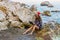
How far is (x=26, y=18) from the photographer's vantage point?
12359 mm

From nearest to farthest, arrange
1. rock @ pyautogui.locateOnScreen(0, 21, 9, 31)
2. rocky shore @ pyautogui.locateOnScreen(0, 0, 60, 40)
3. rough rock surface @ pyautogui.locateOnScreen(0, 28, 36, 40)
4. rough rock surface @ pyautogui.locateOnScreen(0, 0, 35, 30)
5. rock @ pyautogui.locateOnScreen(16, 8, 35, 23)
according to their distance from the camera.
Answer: rough rock surface @ pyautogui.locateOnScreen(0, 28, 36, 40) < rocky shore @ pyautogui.locateOnScreen(0, 0, 60, 40) < rock @ pyautogui.locateOnScreen(0, 21, 9, 31) < rough rock surface @ pyautogui.locateOnScreen(0, 0, 35, 30) < rock @ pyautogui.locateOnScreen(16, 8, 35, 23)

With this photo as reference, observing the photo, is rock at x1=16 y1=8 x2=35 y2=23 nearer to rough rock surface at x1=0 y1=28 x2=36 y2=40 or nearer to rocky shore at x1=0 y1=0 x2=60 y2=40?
rocky shore at x1=0 y1=0 x2=60 y2=40

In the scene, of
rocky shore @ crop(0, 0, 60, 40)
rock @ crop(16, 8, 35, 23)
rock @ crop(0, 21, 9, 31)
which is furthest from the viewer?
rock @ crop(16, 8, 35, 23)

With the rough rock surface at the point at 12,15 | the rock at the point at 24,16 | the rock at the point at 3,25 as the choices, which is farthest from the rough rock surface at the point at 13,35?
the rock at the point at 24,16

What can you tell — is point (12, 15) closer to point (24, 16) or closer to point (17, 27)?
point (24, 16)

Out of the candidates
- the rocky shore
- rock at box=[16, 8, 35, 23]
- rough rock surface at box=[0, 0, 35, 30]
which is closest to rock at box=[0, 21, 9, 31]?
the rocky shore

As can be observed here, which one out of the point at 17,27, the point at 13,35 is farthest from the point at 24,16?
the point at 13,35

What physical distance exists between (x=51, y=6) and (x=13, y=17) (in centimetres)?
926

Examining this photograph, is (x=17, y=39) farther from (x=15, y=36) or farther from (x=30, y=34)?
(x=30, y=34)

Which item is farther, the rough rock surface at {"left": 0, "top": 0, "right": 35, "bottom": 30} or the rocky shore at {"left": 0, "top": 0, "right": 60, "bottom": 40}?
the rough rock surface at {"left": 0, "top": 0, "right": 35, "bottom": 30}

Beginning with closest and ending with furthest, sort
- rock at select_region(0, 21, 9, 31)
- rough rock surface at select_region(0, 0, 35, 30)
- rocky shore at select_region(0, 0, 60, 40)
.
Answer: rocky shore at select_region(0, 0, 60, 40)
rock at select_region(0, 21, 9, 31)
rough rock surface at select_region(0, 0, 35, 30)

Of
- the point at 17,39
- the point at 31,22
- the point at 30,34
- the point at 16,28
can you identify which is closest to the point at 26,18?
the point at 31,22

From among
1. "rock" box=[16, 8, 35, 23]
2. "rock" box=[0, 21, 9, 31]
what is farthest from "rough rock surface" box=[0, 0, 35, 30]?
"rock" box=[0, 21, 9, 31]

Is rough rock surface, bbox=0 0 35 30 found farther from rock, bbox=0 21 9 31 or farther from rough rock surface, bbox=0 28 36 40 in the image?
rough rock surface, bbox=0 28 36 40
